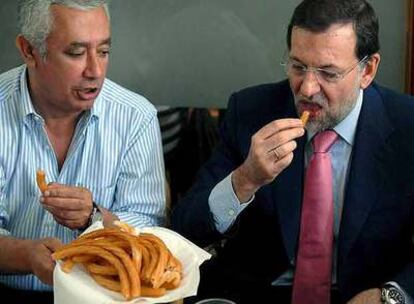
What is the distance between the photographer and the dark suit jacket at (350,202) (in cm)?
170

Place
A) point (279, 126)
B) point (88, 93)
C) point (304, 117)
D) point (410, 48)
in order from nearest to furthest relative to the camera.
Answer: point (279, 126) → point (304, 117) → point (88, 93) → point (410, 48)

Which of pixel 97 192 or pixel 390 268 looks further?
pixel 97 192

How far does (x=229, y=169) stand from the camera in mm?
1845

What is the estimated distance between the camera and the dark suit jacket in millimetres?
1703

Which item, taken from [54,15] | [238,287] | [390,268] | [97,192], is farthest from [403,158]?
[54,15]

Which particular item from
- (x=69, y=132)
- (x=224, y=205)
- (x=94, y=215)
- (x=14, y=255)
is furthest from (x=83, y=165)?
(x=224, y=205)

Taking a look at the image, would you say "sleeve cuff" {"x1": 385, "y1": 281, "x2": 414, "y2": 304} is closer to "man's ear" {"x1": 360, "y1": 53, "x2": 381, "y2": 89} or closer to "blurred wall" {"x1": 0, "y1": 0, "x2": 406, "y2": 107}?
"man's ear" {"x1": 360, "y1": 53, "x2": 381, "y2": 89}

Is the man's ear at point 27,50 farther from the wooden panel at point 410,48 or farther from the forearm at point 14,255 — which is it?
the wooden panel at point 410,48

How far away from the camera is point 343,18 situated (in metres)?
1.63

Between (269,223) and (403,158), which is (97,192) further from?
(403,158)

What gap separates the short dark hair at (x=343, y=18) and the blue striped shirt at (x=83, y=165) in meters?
0.51

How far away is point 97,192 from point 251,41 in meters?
0.81

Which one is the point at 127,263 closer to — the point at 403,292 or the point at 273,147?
the point at 273,147

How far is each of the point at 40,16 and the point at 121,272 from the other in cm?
80
